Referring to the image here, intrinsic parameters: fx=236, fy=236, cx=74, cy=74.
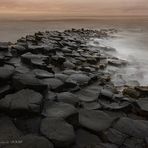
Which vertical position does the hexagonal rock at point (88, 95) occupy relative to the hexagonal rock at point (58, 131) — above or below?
below

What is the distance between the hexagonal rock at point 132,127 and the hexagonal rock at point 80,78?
1781 millimetres

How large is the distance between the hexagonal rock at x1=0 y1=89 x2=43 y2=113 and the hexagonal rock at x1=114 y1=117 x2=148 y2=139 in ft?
4.04

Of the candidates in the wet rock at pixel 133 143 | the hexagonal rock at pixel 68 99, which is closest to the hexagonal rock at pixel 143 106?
the wet rock at pixel 133 143

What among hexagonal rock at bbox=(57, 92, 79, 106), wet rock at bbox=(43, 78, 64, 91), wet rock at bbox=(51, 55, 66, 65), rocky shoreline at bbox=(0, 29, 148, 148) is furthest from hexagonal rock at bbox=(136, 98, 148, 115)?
wet rock at bbox=(51, 55, 66, 65)

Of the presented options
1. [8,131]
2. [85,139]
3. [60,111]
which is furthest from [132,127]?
[8,131]

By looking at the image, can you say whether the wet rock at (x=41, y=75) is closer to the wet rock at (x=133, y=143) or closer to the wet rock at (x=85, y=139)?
the wet rock at (x=85, y=139)

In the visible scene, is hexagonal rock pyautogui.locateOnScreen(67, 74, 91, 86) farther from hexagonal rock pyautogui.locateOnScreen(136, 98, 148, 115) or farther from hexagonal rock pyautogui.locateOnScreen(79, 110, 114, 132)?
hexagonal rock pyautogui.locateOnScreen(79, 110, 114, 132)

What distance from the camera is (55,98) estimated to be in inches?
162

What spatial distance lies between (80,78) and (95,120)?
2.02 meters

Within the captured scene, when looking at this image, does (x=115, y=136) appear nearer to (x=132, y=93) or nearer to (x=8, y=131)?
(x=8, y=131)

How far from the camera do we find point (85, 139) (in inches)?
128

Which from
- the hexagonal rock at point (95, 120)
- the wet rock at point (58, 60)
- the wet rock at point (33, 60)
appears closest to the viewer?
the hexagonal rock at point (95, 120)

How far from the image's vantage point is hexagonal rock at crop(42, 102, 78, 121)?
341 cm

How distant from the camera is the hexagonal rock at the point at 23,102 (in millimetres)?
3321
